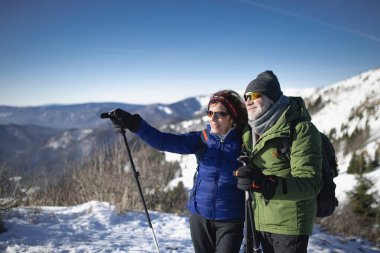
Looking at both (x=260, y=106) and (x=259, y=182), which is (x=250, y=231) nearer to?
(x=259, y=182)

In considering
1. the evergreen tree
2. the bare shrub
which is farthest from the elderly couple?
the evergreen tree

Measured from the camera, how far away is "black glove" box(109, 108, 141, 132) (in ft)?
9.11

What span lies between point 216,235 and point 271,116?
1.32 metres

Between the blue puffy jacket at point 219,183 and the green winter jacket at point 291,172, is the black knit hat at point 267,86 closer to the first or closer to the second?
the green winter jacket at point 291,172

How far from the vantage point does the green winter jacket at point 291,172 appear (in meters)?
1.83

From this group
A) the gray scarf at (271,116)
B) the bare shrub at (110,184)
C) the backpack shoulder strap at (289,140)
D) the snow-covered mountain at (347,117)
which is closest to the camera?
the backpack shoulder strap at (289,140)

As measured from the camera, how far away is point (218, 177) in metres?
2.61

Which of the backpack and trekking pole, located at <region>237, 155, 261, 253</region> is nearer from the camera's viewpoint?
the backpack

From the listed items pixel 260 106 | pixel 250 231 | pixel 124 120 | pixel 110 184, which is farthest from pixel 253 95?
pixel 110 184

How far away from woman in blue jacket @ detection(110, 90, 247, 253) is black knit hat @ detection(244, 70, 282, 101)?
1.53ft

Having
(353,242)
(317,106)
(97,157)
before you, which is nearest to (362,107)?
(317,106)

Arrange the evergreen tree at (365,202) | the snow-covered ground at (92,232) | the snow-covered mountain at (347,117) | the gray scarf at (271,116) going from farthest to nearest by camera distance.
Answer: the snow-covered mountain at (347,117)
the evergreen tree at (365,202)
the snow-covered ground at (92,232)
the gray scarf at (271,116)

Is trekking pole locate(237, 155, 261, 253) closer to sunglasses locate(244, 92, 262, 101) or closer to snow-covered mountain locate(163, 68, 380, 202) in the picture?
sunglasses locate(244, 92, 262, 101)

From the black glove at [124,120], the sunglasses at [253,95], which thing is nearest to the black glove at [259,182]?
the sunglasses at [253,95]
